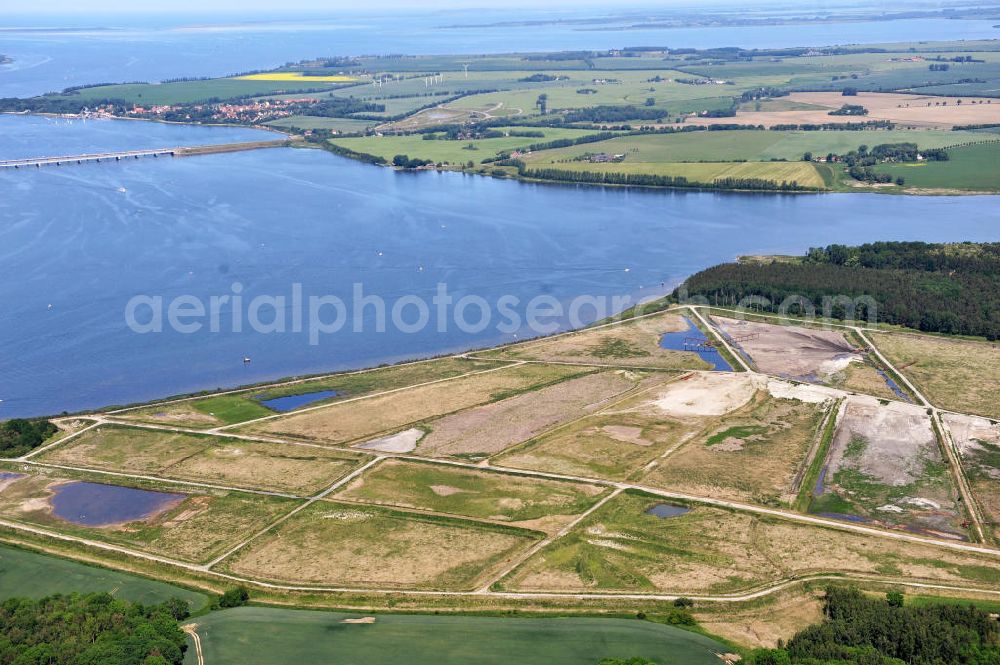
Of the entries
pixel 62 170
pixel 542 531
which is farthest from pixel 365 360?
pixel 62 170

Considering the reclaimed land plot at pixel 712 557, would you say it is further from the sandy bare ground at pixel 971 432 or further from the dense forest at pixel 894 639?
the sandy bare ground at pixel 971 432

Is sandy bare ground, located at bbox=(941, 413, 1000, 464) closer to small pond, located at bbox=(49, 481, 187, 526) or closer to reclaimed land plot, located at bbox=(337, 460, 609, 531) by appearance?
reclaimed land plot, located at bbox=(337, 460, 609, 531)

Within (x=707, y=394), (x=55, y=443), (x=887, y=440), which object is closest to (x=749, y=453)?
(x=887, y=440)

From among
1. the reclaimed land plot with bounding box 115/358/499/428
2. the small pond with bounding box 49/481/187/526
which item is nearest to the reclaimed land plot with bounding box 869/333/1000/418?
the reclaimed land plot with bounding box 115/358/499/428

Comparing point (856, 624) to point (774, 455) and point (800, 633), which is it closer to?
point (800, 633)

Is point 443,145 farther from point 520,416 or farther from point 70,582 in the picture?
point 70,582
